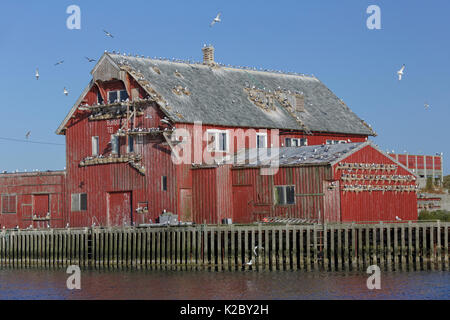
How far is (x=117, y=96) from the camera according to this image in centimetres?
5584

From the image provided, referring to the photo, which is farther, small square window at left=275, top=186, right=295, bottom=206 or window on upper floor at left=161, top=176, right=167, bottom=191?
window on upper floor at left=161, top=176, right=167, bottom=191

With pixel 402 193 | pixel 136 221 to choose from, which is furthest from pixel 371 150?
pixel 136 221

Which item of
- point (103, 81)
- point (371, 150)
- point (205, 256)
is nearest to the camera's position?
point (205, 256)

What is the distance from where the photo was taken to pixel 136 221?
5444 centimetres

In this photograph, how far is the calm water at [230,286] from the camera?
36.6 metres

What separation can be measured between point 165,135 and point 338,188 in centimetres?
1082

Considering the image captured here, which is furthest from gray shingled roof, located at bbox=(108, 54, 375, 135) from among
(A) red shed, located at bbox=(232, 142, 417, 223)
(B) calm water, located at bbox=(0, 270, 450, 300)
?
(B) calm water, located at bbox=(0, 270, 450, 300)

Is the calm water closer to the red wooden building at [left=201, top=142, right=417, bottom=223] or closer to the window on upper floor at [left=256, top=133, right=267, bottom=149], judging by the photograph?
the red wooden building at [left=201, top=142, right=417, bottom=223]

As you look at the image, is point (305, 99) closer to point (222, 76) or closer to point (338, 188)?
point (222, 76)

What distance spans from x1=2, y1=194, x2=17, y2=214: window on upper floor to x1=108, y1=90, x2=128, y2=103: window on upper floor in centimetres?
966

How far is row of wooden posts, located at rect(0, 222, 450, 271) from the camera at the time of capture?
4416cm

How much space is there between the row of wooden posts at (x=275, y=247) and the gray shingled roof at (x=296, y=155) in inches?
219

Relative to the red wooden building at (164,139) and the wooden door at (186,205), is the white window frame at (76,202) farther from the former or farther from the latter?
the wooden door at (186,205)
